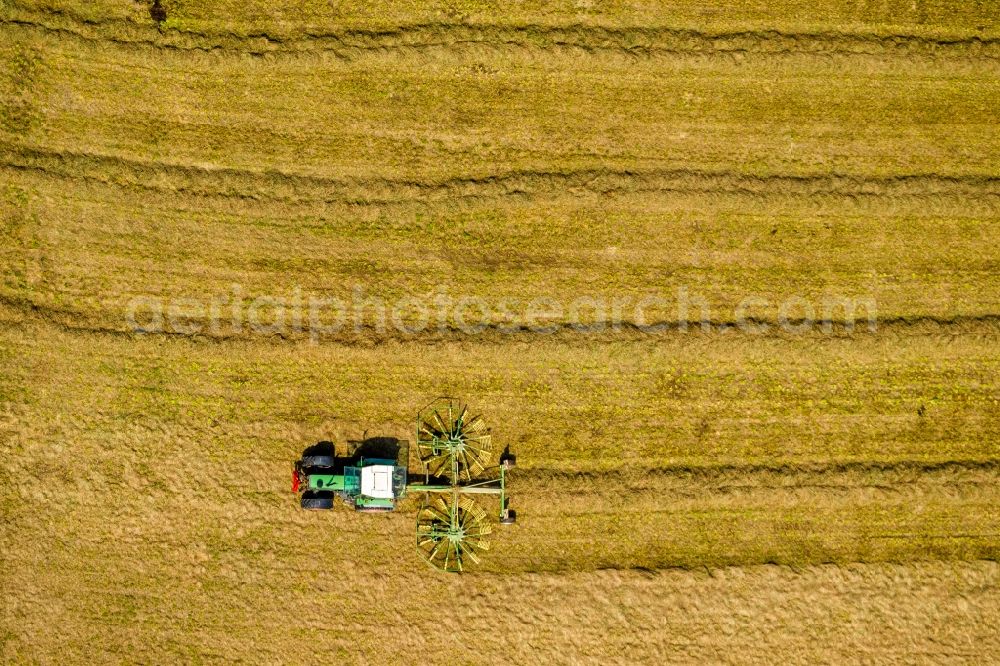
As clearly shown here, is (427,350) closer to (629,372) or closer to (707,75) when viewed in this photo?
(629,372)

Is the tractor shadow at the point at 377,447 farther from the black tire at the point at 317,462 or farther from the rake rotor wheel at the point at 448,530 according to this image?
the rake rotor wheel at the point at 448,530

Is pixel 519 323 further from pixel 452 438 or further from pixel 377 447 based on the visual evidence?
pixel 377 447

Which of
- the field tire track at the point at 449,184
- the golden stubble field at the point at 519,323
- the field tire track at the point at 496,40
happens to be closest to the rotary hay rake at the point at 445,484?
the golden stubble field at the point at 519,323

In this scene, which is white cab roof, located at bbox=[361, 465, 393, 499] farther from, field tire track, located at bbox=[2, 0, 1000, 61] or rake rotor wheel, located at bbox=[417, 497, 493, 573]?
field tire track, located at bbox=[2, 0, 1000, 61]

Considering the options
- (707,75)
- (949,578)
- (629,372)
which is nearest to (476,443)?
(629,372)

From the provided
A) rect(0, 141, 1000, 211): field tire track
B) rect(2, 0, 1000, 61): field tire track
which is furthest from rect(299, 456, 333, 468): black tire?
rect(2, 0, 1000, 61): field tire track
